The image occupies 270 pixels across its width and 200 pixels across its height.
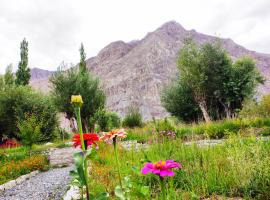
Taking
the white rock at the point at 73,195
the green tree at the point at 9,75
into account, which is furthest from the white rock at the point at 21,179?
the green tree at the point at 9,75

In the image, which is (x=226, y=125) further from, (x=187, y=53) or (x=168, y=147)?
(x=187, y=53)

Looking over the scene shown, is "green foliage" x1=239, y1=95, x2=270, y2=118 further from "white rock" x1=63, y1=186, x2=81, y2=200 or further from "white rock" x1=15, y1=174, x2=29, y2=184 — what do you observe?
"white rock" x1=63, y1=186, x2=81, y2=200

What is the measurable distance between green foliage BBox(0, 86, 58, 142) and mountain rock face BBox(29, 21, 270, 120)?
4138 cm

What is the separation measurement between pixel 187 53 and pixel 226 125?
10.9m

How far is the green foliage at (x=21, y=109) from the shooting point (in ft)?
71.4

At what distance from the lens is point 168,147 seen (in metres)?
4.80

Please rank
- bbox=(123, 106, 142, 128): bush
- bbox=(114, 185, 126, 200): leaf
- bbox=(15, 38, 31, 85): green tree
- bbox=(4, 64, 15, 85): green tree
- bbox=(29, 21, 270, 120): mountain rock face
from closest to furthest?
bbox=(114, 185, 126, 200): leaf
bbox=(123, 106, 142, 128): bush
bbox=(4, 64, 15, 85): green tree
bbox=(15, 38, 31, 85): green tree
bbox=(29, 21, 270, 120): mountain rock face

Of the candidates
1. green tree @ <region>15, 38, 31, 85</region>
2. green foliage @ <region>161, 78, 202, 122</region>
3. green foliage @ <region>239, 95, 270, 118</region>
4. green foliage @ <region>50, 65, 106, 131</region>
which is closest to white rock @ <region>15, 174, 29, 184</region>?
green foliage @ <region>239, 95, 270, 118</region>

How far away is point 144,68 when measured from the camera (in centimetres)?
9356

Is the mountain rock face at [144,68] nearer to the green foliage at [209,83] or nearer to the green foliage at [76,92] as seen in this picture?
the green foliage at [76,92]

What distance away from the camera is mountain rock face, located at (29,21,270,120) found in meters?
79.4

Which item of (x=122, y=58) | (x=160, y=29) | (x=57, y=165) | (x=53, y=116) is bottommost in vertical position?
(x=57, y=165)

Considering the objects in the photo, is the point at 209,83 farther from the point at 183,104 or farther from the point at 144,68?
the point at 144,68

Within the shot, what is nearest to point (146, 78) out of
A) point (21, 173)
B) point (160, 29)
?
point (160, 29)
